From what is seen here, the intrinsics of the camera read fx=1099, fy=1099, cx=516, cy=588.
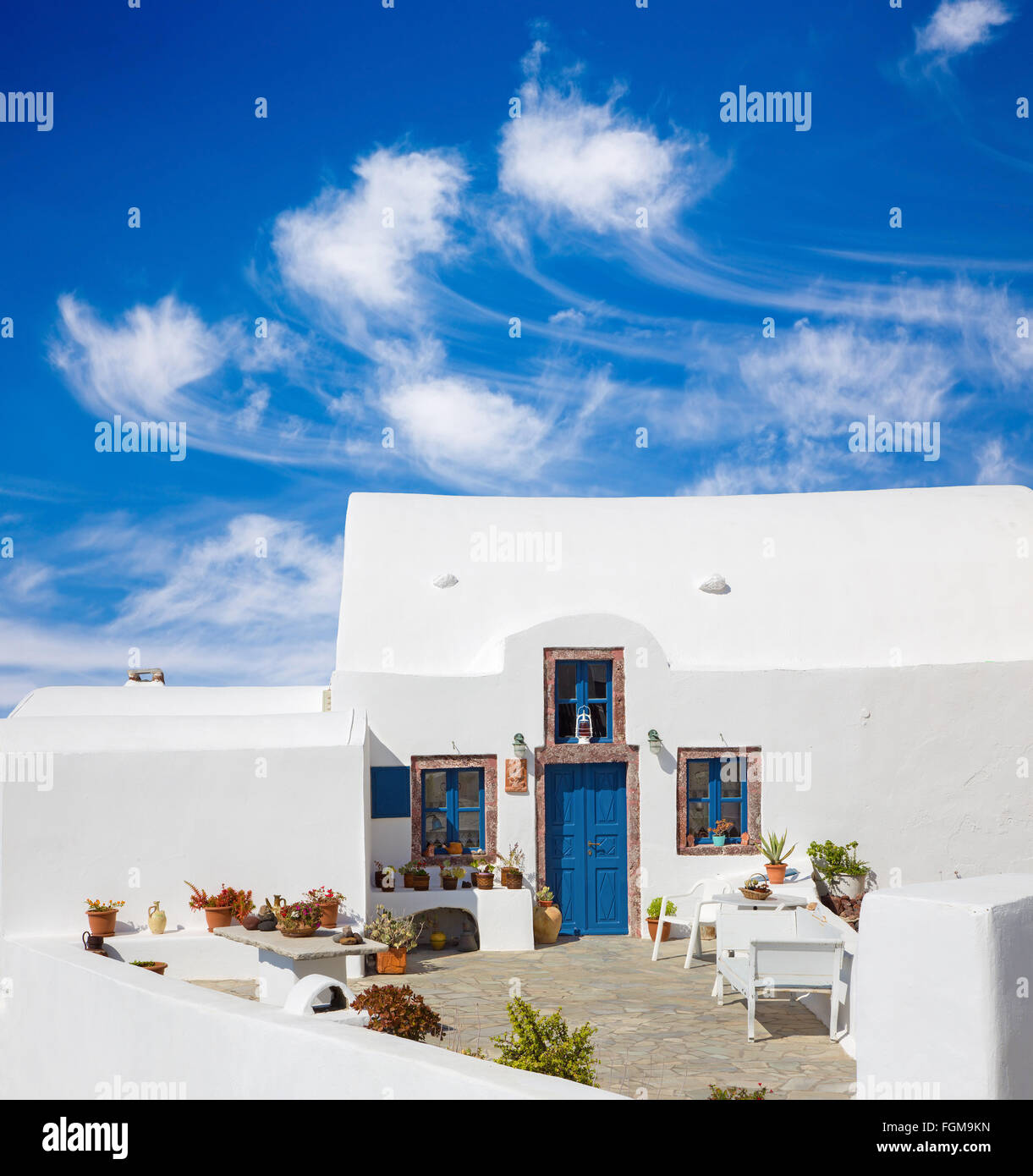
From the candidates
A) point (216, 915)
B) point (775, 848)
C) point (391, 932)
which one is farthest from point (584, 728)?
point (216, 915)

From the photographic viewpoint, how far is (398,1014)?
7.65 meters

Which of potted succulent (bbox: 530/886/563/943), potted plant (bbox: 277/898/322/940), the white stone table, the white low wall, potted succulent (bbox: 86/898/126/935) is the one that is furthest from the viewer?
potted succulent (bbox: 530/886/563/943)

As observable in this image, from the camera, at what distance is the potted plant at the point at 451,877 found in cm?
1310

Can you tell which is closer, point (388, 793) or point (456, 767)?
point (388, 793)

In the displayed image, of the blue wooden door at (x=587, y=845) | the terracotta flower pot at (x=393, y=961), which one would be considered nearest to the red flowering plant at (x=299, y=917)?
the terracotta flower pot at (x=393, y=961)

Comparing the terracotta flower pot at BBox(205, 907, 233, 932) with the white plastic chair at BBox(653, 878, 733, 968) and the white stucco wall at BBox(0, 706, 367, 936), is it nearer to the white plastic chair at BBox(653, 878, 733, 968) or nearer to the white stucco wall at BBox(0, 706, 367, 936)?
the white stucco wall at BBox(0, 706, 367, 936)

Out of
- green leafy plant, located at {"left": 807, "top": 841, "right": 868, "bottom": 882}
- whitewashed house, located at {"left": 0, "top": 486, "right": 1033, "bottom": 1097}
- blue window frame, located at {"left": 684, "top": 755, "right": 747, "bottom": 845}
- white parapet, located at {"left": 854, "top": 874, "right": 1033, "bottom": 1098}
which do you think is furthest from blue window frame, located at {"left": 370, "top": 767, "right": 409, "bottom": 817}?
white parapet, located at {"left": 854, "top": 874, "right": 1033, "bottom": 1098}

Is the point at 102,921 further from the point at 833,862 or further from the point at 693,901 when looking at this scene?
the point at 833,862

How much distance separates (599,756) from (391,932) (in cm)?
372

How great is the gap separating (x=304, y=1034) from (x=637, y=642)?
870 cm

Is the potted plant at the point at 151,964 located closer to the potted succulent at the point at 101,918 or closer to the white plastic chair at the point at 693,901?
the potted succulent at the point at 101,918

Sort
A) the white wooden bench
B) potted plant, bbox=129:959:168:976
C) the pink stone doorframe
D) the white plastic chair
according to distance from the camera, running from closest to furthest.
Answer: the white wooden bench, potted plant, bbox=129:959:168:976, the white plastic chair, the pink stone doorframe

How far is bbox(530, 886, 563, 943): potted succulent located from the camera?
13297 mm

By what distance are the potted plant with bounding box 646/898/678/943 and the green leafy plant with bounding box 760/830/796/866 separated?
134 cm
